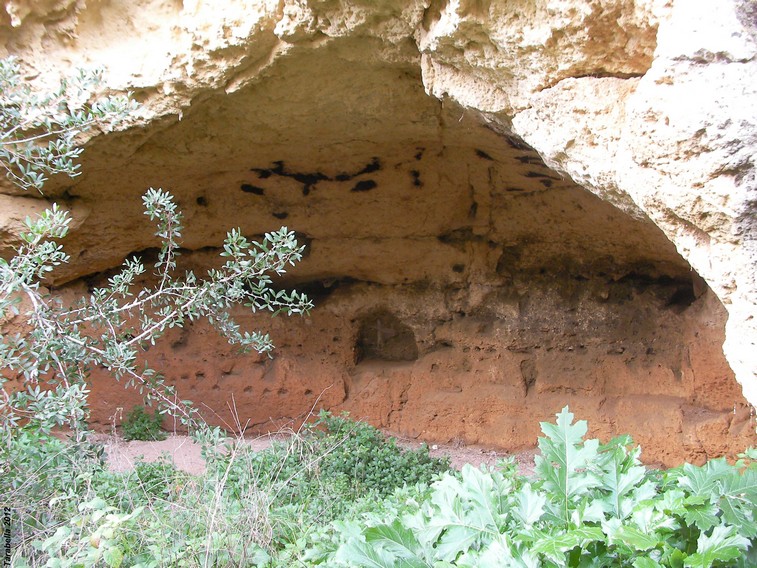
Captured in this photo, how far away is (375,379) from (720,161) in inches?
149

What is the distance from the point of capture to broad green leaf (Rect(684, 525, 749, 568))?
1.35 metres

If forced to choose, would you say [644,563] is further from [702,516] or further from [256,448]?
[256,448]

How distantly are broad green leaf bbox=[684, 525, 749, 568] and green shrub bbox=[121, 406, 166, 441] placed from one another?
13.4 feet

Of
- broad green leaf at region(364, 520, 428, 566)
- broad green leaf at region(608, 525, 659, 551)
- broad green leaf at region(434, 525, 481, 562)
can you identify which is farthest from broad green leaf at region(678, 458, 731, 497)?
broad green leaf at region(364, 520, 428, 566)

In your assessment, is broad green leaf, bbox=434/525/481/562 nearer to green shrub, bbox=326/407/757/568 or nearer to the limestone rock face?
green shrub, bbox=326/407/757/568

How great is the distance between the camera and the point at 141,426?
4.75 m

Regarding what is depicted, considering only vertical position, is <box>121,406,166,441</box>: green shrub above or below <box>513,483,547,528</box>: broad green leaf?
below

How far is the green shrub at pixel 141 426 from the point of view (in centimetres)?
472

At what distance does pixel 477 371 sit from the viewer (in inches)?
196

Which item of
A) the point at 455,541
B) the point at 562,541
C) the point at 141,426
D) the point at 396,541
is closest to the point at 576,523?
the point at 562,541

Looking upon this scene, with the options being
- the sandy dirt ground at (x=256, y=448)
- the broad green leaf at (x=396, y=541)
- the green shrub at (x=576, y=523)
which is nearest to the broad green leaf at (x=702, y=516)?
the green shrub at (x=576, y=523)

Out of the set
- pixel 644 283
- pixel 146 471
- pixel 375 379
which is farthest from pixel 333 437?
pixel 644 283

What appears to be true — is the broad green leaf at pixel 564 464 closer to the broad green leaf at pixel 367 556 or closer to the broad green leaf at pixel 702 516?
the broad green leaf at pixel 702 516

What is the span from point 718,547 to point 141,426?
166 inches
